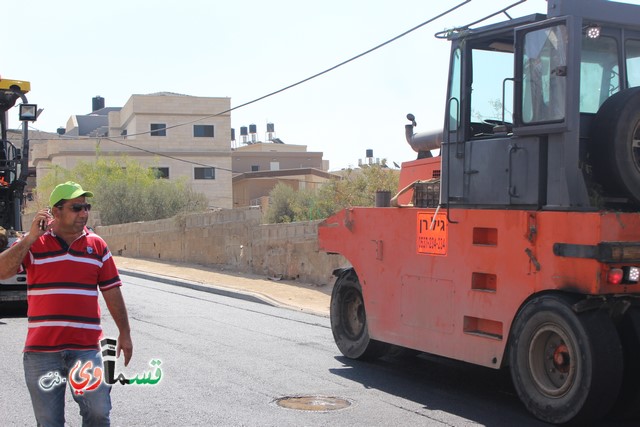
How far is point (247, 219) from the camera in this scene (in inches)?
900

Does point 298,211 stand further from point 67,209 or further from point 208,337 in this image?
point 67,209

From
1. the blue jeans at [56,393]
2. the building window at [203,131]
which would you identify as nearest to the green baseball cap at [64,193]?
the blue jeans at [56,393]

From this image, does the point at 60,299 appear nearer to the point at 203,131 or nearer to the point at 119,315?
the point at 119,315

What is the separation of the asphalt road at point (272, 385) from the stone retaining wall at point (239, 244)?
22.7ft

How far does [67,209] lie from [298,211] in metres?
29.3

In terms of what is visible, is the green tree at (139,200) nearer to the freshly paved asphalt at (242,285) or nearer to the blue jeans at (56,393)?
the freshly paved asphalt at (242,285)

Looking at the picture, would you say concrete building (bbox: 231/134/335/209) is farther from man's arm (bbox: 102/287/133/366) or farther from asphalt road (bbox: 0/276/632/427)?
man's arm (bbox: 102/287/133/366)

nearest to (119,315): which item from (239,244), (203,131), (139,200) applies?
(239,244)

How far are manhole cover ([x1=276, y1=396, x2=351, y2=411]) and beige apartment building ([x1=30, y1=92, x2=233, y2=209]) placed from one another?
56.6 meters

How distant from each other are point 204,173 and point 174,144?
3.35 m

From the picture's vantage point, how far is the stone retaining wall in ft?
63.7

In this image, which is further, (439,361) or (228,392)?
(439,361)

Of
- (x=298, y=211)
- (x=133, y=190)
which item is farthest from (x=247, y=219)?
(x=133, y=190)

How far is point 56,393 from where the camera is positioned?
186 inches
